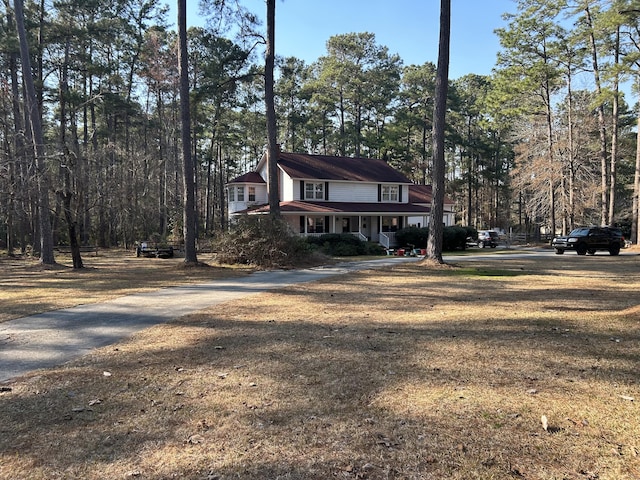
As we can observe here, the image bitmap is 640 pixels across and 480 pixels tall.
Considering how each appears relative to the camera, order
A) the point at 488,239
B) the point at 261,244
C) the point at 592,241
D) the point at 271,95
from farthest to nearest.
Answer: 1. the point at 488,239
2. the point at 592,241
3. the point at 271,95
4. the point at 261,244

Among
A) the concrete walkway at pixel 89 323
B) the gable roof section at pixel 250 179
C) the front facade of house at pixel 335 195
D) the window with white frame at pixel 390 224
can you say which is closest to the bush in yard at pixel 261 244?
the concrete walkway at pixel 89 323

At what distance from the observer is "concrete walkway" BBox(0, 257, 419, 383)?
221 inches

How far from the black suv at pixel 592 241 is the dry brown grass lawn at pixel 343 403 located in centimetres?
2038

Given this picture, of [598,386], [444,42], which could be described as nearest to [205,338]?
[598,386]

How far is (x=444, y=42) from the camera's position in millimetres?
17016

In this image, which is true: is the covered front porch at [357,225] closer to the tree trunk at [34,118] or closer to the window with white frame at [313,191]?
the window with white frame at [313,191]

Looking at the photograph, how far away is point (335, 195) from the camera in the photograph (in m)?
33.1

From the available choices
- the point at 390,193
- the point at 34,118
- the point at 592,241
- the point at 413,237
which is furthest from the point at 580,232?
the point at 34,118

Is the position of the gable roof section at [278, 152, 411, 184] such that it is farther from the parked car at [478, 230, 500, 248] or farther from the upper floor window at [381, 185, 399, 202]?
the parked car at [478, 230, 500, 248]

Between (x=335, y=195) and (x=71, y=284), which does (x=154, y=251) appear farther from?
(x=71, y=284)

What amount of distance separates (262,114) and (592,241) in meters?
36.3

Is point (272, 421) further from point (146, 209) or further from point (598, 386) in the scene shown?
point (146, 209)

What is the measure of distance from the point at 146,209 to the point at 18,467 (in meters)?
37.2

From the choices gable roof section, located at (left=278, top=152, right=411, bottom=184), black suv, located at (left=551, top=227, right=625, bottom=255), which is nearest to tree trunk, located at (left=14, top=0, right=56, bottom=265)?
gable roof section, located at (left=278, top=152, right=411, bottom=184)
